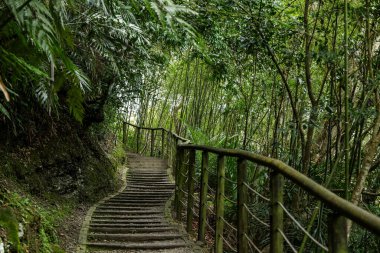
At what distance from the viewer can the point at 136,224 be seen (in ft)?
15.5

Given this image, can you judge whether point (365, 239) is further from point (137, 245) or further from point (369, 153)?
point (137, 245)

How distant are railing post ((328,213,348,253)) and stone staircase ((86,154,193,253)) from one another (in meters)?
2.46

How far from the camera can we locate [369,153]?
306cm

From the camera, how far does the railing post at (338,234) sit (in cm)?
130

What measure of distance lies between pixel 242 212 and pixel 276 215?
65 cm

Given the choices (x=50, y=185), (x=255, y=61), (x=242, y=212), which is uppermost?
(x=255, y=61)

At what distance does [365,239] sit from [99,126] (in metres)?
5.37

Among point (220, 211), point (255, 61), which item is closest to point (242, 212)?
point (220, 211)

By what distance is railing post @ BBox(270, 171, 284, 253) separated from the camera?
199 centimetres

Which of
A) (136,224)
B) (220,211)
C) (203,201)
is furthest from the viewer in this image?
(136,224)

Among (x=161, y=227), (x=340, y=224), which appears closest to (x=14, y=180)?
(x=161, y=227)

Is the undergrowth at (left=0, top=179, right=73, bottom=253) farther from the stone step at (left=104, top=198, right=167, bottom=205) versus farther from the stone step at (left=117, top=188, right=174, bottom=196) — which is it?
the stone step at (left=117, top=188, right=174, bottom=196)

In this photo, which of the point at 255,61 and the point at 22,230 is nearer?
the point at 22,230

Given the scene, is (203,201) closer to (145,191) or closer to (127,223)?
(127,223)
